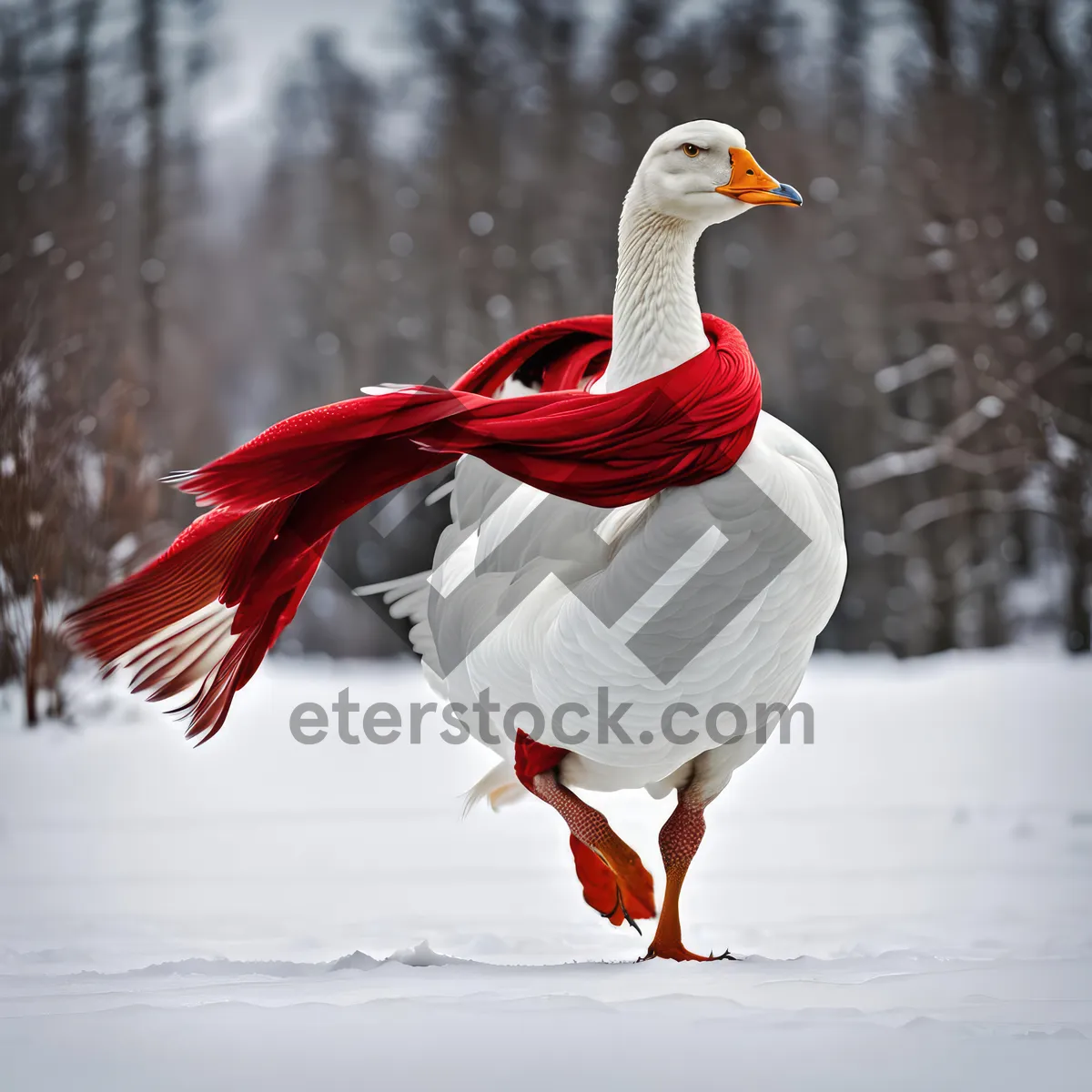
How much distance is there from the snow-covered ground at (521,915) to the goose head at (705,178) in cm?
139

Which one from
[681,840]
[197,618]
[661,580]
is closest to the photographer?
[661,580]

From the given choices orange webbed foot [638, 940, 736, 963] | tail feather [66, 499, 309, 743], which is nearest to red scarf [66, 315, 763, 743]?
tail feather [66, 499, 309, 743]

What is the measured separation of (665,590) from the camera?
2.09 m

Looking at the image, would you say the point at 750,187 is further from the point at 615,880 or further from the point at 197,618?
the point at 615,880

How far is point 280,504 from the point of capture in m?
2.24

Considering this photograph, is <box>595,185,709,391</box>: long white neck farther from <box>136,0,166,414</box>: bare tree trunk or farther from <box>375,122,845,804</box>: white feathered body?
<box>136,0,166,414</box>: bare tree trunk

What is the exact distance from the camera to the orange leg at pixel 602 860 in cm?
247

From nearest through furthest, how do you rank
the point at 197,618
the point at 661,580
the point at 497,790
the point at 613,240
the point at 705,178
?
the point at 661,580 < the point at 705,178 < the point at 197,618 < the point at 497,790 < the point at 613,240

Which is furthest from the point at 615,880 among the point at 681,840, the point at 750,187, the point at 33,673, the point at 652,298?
the point at 33,673

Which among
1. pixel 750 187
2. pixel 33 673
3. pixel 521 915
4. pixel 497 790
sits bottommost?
pixel 521 915

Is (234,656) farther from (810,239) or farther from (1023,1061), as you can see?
(810,239)

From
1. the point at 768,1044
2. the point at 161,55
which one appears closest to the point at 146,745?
the point at 768,1044

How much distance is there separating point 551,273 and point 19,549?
458cm

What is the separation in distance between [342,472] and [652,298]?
2.14 ft
